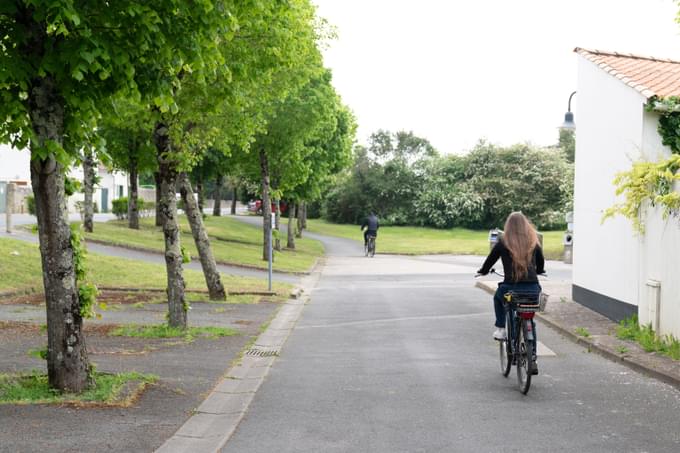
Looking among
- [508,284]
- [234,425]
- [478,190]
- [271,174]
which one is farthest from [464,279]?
[478,190]

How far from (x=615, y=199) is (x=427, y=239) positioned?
44.0m

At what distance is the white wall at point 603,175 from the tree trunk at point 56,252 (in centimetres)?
895

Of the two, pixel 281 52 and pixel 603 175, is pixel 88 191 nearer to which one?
pixel 281 52

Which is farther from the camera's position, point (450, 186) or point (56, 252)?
point (450, 186)

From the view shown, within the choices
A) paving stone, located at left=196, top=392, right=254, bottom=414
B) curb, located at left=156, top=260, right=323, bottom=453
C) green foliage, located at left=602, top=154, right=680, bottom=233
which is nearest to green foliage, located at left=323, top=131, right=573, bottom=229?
green foliage, located at left=602, top=154, right=680, bottom=233

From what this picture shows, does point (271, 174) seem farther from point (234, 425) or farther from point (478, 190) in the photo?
point (478, 190)

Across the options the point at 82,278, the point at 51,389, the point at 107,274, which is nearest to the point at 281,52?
the point at 82,278

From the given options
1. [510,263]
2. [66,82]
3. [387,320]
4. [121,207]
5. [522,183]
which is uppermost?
[522,183]

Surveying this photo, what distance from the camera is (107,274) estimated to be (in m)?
21.6

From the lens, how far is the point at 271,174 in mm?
37312

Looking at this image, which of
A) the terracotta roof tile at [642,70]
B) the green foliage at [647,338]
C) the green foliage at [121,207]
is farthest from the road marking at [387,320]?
the green foliage at [121,207]

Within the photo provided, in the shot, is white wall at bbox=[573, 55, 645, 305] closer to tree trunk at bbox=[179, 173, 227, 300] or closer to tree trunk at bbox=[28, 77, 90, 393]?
tree trunk at bbox=[179, 173, 227, 300]

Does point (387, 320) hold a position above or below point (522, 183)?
below

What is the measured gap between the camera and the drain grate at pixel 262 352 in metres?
10.9
